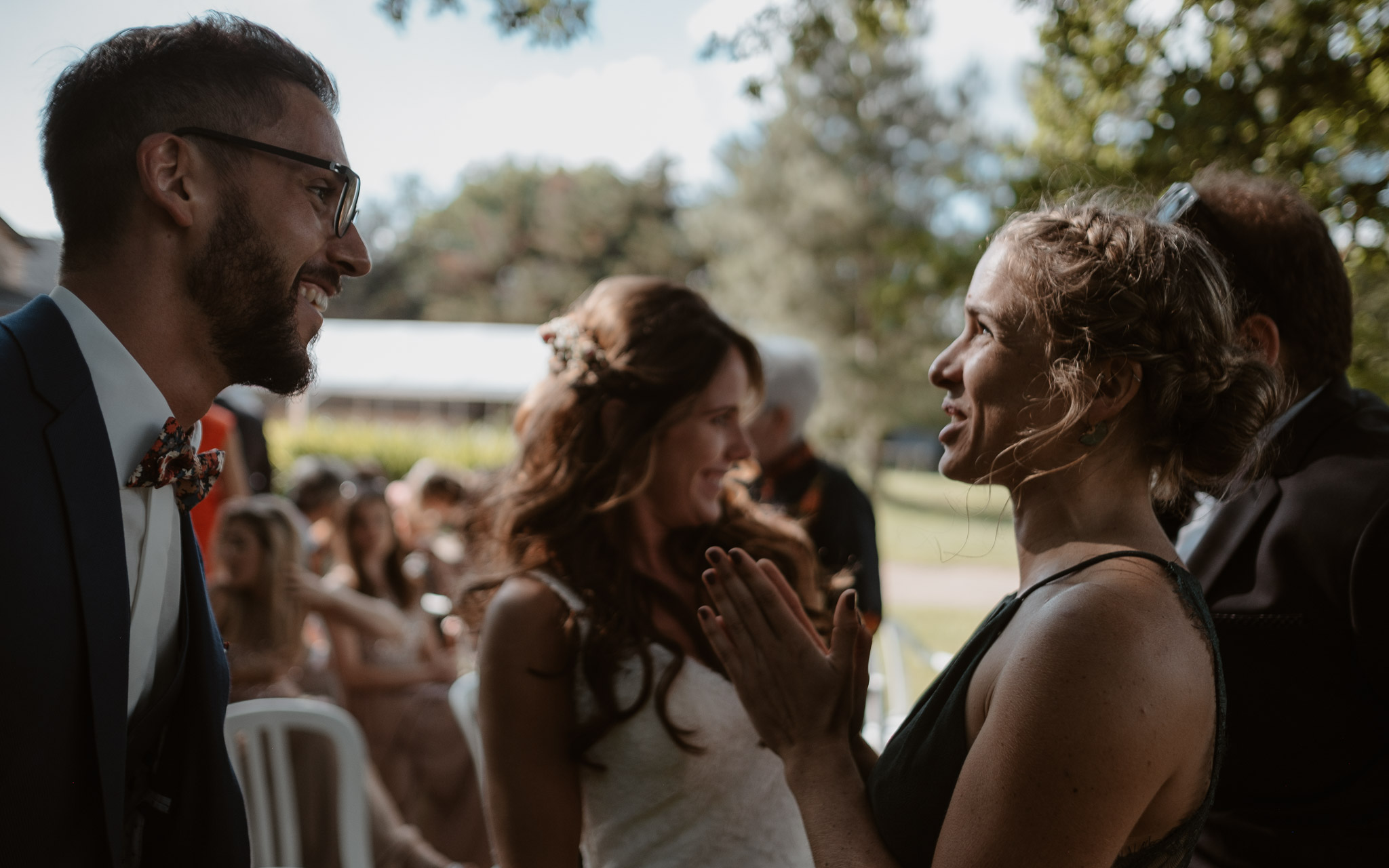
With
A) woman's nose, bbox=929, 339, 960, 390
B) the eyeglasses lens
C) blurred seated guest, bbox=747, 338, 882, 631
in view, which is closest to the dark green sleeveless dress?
woman's nose, bbox=929, 339, 960, 390

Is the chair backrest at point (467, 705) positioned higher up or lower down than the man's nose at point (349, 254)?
lower down

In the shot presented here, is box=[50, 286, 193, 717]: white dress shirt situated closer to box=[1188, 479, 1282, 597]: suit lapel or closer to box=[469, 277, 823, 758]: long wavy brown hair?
box=[469, 277, 823, 758]: long wavy brown hair

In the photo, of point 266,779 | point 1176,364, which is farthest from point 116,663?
point 266,779

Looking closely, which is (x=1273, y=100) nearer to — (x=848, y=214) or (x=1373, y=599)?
(x=1373, y=599)

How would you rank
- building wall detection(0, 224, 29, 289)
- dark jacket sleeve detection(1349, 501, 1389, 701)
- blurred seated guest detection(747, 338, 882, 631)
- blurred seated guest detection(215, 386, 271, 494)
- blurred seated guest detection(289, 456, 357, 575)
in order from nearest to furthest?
dark jacket sleeve detection(1349, 501, 1389, 701) → building wall detection(0, 224, 29, 289) → blurred seated guest detection(747, 338, 882, 631) → blurred seated guest detection(289, 456, 357, 575) → blurred seated guest detection(215, 386, 271, 494)

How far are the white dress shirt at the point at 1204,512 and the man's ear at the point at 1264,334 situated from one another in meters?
0.10

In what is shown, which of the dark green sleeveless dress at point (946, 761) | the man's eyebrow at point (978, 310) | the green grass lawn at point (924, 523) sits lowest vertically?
the green grass lawn at point (924, 523)

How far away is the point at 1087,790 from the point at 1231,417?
2.07 feet

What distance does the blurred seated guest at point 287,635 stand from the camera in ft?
12.0

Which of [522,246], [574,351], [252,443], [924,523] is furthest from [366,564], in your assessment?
[522,246]

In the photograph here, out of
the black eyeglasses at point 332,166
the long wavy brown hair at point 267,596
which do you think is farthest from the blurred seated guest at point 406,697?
the black eyeglasses at point 332,166

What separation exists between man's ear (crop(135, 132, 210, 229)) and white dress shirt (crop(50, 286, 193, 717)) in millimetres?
209

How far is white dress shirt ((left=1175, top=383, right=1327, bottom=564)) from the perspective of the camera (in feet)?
6.39

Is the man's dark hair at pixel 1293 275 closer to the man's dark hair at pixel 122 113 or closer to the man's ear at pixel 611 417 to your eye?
the man's ear at pixel 611 417
